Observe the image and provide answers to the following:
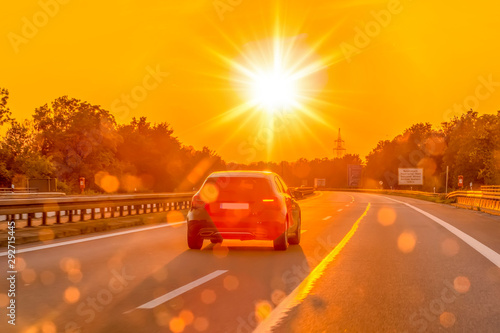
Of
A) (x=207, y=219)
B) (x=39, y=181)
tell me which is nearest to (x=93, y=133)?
(x=39, y=181)

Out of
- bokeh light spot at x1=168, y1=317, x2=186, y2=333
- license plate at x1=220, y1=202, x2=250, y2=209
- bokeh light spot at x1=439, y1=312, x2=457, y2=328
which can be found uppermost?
license plate at x1=220, y1=202, x2=250, y2=209

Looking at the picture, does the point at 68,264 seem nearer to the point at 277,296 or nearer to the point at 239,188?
the point at 239,188

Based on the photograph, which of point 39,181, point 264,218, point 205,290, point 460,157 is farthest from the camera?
point 460,157

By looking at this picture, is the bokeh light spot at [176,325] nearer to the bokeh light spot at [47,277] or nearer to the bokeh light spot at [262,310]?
the bokeh light spot at [262,310]

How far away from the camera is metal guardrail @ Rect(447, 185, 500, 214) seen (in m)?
27.4

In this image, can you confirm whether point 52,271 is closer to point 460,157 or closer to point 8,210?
point 8,210

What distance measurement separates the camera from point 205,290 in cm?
702

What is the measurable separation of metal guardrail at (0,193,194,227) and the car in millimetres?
5165

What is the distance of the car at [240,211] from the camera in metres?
10.9

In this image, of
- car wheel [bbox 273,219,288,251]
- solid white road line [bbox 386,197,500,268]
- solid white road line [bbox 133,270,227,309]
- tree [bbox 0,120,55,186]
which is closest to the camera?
solid white road line [bbox 133,270,227,309]

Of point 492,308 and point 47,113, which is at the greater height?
point 47,113

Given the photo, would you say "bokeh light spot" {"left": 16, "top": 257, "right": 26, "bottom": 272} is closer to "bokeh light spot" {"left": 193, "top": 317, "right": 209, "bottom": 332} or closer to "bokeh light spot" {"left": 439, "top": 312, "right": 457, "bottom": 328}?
"bokeh light spot" {"left": 193, "top": 317, "right": 209, "bottom": 332}

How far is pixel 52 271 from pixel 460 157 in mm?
104445

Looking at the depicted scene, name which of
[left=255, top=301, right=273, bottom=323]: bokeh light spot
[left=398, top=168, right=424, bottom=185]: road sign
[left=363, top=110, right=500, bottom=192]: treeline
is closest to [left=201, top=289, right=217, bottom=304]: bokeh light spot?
[left=255, top=301, right=273, bottom=323]: bokeh light spot
